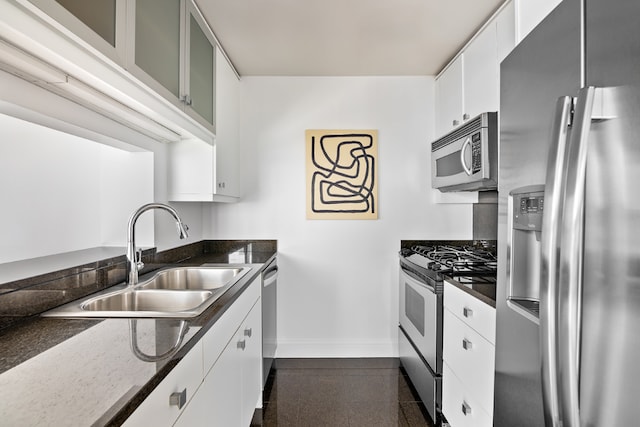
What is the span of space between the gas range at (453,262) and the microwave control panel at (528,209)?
3.22 ft

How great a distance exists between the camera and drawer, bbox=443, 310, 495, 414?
5.02 ft

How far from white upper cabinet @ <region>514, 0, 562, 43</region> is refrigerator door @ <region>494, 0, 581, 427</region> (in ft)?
0.30

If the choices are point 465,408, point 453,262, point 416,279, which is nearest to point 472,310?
point 465,408

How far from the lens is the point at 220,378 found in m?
1.44

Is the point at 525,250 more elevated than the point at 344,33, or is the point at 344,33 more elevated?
the point at 344,33

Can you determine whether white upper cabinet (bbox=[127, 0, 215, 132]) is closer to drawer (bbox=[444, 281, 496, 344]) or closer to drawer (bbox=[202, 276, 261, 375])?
drawer (bbox=[202, 276, 261, 375])

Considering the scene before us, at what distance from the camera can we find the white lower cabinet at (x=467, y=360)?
5.05ft

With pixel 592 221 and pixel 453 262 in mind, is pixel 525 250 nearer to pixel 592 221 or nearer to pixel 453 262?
pixel 592 221

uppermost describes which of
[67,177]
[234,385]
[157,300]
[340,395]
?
[67,177]

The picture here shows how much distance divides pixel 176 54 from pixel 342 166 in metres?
1.66

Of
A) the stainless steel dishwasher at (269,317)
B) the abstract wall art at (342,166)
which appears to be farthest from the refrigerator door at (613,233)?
the abstract wall art at (342,166)

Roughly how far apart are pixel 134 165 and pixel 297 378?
185 cm

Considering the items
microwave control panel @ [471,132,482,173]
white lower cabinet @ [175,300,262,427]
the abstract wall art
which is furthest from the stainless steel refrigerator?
the abstract wall art

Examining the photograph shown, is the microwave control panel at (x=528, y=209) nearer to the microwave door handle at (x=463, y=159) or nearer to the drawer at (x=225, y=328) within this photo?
the drawer at (x=225, y=328)
